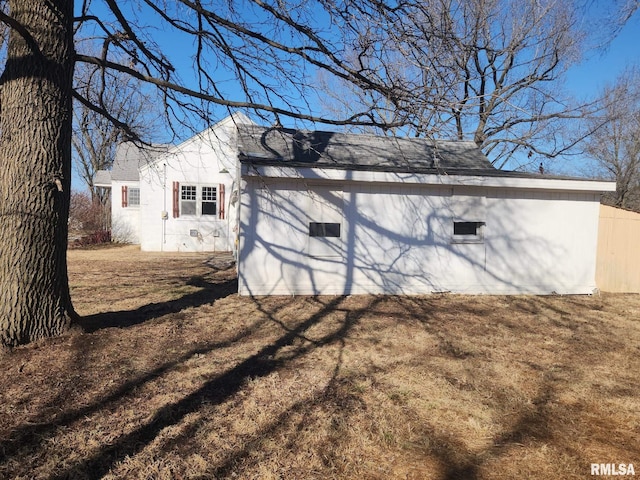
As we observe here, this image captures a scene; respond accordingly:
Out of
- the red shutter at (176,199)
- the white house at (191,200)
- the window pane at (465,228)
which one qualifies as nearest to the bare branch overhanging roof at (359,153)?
the window pane at (465,228)

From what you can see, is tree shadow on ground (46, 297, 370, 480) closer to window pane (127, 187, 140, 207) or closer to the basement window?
the basement window

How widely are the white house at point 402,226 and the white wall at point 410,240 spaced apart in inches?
0.8

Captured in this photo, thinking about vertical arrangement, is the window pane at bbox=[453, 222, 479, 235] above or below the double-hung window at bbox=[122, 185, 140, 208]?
below

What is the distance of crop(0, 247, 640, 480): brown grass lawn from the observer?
2.83 m

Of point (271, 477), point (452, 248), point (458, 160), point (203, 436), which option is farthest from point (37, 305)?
point (458, 160)

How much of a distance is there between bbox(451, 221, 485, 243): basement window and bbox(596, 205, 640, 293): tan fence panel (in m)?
3.16

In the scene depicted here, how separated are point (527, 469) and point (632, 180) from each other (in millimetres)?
25951

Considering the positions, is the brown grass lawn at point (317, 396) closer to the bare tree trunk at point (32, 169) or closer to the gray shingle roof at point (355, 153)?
the bare tree trunk at point (32, 169)

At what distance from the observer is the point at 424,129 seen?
18.2 feet

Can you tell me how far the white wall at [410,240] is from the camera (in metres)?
8.21

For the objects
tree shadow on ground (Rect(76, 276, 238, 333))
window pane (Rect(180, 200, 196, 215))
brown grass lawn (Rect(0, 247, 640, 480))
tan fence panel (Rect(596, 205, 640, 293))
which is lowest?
brown grass lawn (Rect(0, 247, 640, 480))

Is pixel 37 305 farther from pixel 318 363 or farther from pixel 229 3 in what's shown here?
pixel 229 3

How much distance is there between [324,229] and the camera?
8438 millimetres

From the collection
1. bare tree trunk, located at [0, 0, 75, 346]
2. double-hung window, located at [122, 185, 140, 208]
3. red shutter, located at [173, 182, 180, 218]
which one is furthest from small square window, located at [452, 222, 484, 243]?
double-hung window, located at [122, 185, 140, 208]
